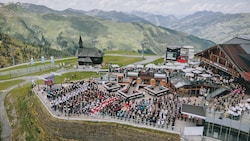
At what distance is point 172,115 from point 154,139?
540 cm

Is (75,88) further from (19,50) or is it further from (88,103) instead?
(19,50)

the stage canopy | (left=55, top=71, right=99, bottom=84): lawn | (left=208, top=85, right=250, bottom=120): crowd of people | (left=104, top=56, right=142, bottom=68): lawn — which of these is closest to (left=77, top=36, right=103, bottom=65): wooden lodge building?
(left=104, top=56, right=142, bottom=68): lawn

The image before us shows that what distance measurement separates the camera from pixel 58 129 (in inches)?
1521

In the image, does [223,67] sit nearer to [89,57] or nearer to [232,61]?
[232,61]

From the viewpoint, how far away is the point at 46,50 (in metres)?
155

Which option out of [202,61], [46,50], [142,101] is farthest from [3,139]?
[46,50]

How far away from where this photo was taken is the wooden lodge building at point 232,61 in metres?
41.7

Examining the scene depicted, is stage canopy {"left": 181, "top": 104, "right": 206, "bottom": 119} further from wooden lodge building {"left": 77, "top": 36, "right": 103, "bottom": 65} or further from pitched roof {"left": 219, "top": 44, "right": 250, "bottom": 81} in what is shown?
wooden lodge building {"left": 77, "top": 36, "right": 103, "bottom": 65}

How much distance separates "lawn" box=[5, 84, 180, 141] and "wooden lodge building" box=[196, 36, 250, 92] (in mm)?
20207

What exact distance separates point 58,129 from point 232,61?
3587 cm

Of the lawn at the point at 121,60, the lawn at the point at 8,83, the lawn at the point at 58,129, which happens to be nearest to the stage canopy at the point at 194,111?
the lawn at the point at 58,129

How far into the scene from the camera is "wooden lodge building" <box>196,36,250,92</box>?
41.7 m

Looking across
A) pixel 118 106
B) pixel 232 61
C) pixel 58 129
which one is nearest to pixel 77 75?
pixel 58 129

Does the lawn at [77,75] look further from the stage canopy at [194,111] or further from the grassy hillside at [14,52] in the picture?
the grassy hillside at [14,52]
